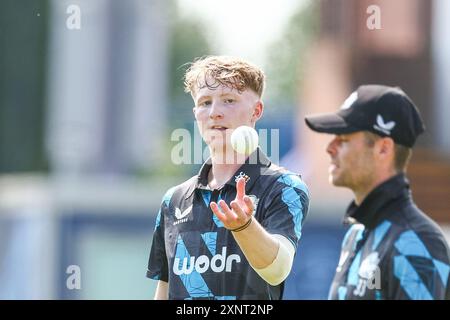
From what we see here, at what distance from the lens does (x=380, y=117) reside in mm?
5684

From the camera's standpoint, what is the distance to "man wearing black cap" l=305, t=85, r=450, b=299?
5434 millimetres

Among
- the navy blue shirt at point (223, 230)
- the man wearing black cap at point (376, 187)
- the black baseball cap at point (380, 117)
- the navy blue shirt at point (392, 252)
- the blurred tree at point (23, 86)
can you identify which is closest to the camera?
the navy blue shirt at point (223, 230)

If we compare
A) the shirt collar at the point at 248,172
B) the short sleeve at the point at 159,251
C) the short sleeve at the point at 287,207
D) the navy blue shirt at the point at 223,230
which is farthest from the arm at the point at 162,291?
the short sleeve at the point at 287,207

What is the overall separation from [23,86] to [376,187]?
21976 millimetres

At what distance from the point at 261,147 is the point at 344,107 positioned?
128 cm

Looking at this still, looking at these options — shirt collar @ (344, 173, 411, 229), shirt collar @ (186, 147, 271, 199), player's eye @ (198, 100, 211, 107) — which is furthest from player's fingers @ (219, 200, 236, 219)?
shirt collar @ (344, 173, 411, 229)

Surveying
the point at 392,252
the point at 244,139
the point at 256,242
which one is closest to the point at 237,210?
the point at 256,242

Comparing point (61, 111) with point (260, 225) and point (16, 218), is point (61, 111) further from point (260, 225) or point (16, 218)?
point (260, 225)

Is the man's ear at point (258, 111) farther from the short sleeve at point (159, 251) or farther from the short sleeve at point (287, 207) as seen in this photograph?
the short sleeve at point (159, 251)

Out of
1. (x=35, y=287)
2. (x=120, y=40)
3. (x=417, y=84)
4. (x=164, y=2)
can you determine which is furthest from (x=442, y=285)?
(x=120, y=40)

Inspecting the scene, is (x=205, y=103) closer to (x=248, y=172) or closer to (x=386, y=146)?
(x=248, y=172)

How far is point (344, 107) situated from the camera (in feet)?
18.8

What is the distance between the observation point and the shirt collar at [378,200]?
5.66m

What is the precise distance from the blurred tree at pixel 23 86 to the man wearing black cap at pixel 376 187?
20.0 metres
